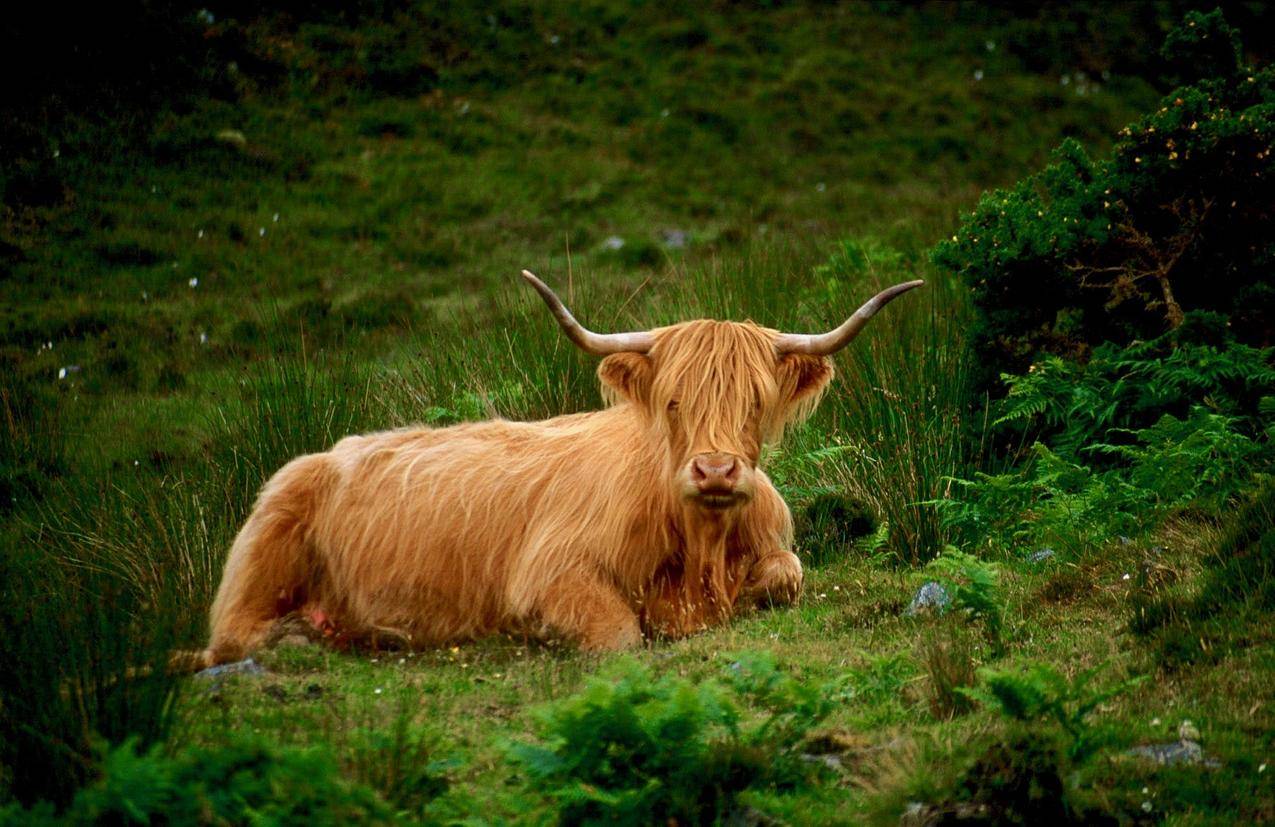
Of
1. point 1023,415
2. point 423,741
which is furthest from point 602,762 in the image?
point 1023,415

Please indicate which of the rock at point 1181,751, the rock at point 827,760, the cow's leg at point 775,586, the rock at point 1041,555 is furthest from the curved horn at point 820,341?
the rock at point 1181,751

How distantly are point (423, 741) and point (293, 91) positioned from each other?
528 inches

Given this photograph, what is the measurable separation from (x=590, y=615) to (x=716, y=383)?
0.99 meters

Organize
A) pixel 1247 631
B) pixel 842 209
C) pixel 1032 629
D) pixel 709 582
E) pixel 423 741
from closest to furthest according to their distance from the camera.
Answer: pixel 423 741 < pixel 1247 631 < pixel 1032 629 < pixel 709 582 < pixel 842 209

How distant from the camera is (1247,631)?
4129 mm

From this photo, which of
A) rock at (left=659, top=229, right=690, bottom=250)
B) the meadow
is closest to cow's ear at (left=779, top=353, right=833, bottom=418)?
the meadow

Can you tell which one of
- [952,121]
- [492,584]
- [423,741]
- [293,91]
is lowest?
[492,584]

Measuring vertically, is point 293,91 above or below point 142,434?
above

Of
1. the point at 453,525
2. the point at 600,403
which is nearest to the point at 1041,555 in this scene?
the point at 453,525

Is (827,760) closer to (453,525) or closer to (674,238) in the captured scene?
(453,525)

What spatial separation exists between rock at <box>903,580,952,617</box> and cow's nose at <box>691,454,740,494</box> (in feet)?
2.64

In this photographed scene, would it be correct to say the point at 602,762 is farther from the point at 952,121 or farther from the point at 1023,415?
the point at 952,121

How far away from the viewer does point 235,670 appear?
4.71 meters

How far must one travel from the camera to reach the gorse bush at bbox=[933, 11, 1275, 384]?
6680mm
